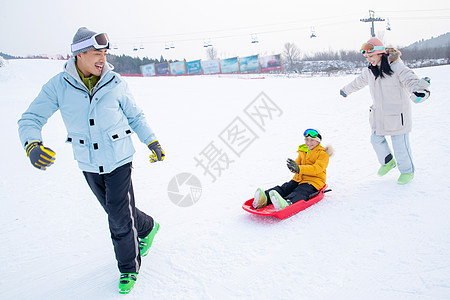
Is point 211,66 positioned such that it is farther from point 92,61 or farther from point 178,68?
point 92,61

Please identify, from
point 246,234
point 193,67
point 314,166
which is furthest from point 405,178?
point 193,67

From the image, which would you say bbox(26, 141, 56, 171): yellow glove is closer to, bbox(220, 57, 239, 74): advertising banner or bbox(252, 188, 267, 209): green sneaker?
bbox(252, 188, 267, 209): green sneaker

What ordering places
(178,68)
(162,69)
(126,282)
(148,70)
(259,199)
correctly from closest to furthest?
(126,282)
(259,199)
(178,68)
(162,69)
(148,70)

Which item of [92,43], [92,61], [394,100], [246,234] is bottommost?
[246,234]

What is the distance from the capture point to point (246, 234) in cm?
276

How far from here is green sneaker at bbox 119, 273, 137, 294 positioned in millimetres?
2127

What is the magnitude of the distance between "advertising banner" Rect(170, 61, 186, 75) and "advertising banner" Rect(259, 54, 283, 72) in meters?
9.08

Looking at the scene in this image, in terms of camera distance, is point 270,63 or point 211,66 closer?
point 270,63

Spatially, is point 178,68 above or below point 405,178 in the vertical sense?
above

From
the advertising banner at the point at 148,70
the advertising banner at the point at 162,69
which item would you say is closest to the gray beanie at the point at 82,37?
the advertising banner at the point at 162,69

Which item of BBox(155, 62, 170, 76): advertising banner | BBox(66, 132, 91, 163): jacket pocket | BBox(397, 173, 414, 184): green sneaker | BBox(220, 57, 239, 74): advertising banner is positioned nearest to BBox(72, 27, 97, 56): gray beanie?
BBox(66, 132, 91, 163): jacket pocket

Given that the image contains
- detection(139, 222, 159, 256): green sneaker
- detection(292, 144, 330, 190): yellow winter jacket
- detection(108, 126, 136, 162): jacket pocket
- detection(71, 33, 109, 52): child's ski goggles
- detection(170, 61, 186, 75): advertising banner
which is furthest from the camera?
detection(170, 61, 186, 75): advertising banner

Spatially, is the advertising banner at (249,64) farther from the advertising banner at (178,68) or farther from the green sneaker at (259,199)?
the green sneaker at (259,199)

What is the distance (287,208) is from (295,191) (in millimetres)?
378
